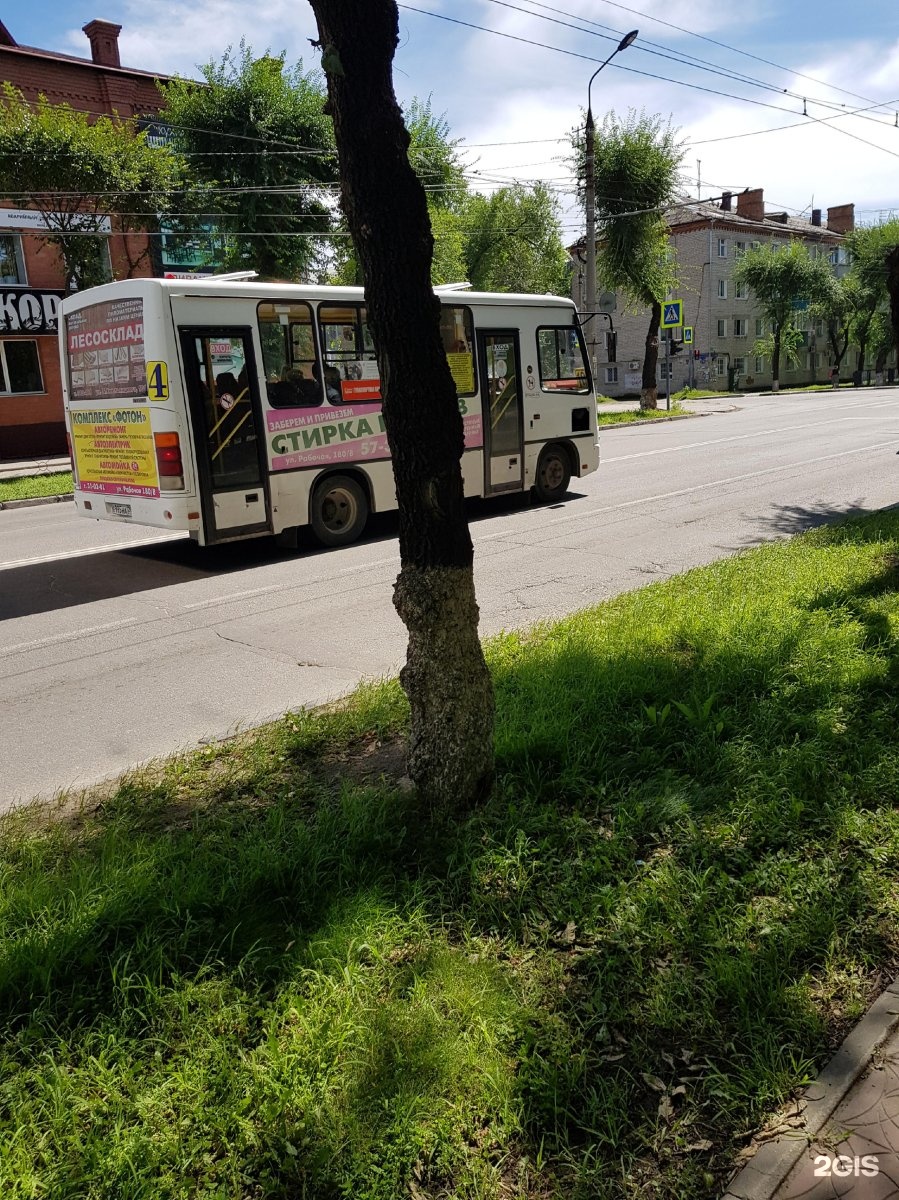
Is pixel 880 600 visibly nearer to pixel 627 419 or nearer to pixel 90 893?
pixel 90 893

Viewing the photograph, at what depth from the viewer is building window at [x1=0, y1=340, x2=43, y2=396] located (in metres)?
25.8

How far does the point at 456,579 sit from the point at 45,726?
10.0 ft

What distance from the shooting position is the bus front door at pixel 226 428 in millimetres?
9266

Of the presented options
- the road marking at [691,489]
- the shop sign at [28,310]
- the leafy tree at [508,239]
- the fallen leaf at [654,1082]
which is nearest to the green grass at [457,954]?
the fallen leaf at [654,1082]

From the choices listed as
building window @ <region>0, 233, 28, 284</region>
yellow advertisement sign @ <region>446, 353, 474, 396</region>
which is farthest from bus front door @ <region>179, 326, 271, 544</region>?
building window @ <region>0, 233, 28, 284</region>

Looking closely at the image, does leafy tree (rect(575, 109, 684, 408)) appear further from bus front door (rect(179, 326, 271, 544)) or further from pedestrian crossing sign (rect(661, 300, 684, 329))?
bus front door (rect(179, 326, 271, 544))

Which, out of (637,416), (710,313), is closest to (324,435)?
(637,416)

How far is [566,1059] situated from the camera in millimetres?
2514

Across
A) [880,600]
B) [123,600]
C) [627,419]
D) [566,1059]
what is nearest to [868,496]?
[880,600]

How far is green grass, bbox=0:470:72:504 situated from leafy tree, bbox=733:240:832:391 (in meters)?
47.7

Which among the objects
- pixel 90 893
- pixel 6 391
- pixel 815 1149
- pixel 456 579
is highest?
pixel 6 391

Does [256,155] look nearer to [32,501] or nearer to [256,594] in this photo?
[32,501]

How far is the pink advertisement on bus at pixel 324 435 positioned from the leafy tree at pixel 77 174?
44.7 ft

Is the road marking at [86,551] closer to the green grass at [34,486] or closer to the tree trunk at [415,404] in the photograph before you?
the green grass at [34,486]
